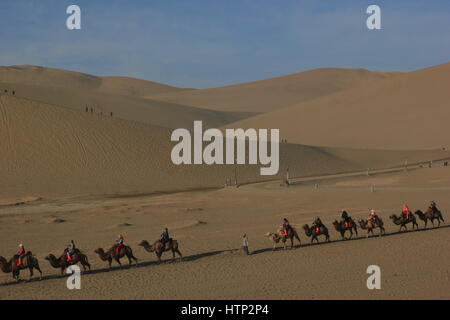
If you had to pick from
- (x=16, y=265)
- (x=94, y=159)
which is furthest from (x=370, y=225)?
(x=94, y=159)

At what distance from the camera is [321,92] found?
185000mm

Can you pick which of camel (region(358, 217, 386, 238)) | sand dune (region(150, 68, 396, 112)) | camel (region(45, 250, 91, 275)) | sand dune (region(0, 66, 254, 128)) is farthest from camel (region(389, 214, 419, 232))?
sand dune (region(150, 68, 396, 112))

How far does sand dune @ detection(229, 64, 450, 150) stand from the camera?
8012 centimetres

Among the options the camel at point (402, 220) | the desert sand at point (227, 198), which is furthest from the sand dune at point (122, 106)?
the camel at point (402, 220)

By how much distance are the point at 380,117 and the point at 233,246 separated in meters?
73.1

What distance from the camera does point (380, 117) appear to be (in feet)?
296

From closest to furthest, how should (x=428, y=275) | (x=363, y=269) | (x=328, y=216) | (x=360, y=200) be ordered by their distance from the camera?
(x=428, y=275)
(x=363, y=269)
(x=328, y=216)
(x=360, y=200)

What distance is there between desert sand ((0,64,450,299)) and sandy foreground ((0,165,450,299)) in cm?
7

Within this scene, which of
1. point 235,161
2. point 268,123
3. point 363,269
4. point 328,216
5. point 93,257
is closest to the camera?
point 363,269

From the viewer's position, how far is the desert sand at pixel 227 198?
16092 mm

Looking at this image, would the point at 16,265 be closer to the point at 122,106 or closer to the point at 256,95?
the point at 122,106
